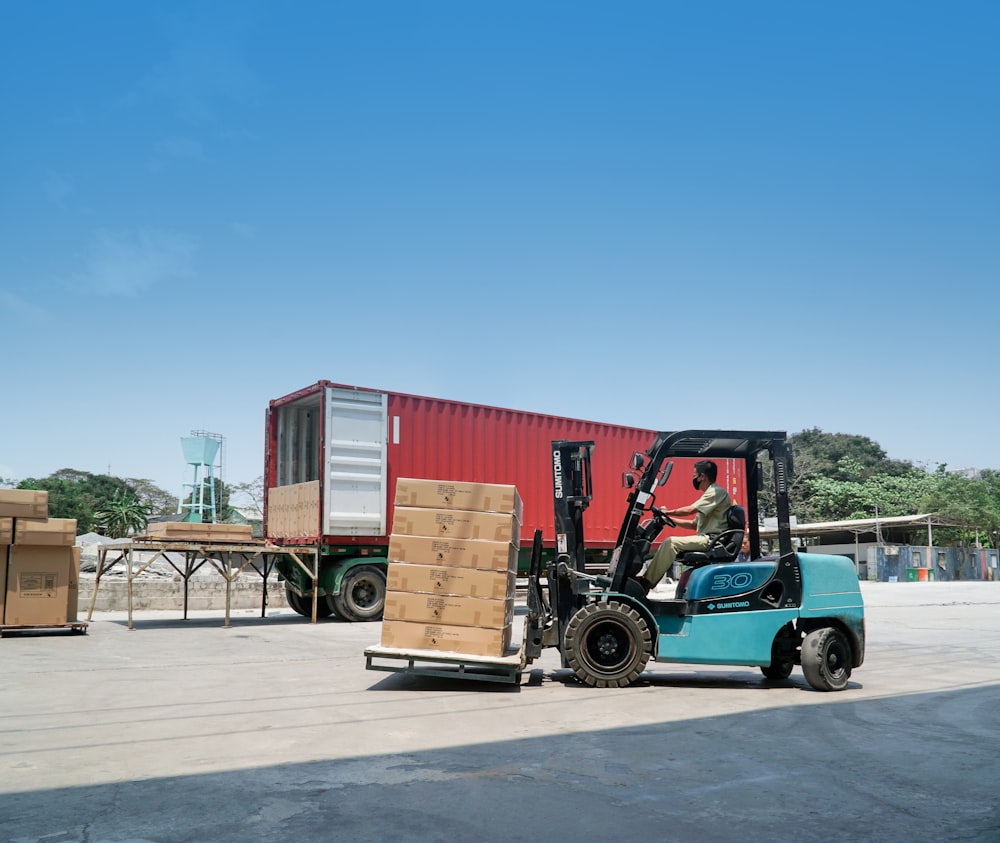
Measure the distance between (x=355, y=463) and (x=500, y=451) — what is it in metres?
3.06

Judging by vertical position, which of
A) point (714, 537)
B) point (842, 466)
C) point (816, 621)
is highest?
point (842, 466)

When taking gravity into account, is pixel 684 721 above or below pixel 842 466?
below

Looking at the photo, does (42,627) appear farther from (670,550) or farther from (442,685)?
(670,550)

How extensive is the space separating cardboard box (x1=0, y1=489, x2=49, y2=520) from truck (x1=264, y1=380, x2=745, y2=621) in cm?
414

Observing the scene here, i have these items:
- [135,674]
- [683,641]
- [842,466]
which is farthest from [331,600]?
[842,466]

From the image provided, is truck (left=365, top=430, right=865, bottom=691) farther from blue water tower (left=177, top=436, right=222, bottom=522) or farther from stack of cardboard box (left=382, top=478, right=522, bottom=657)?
blue water tower (left=177, top=436, right=222, bottom=522)

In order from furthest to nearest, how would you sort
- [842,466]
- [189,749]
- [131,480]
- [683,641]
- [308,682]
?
[131,480], [842,466], [308,682], [683,641], [189,749]

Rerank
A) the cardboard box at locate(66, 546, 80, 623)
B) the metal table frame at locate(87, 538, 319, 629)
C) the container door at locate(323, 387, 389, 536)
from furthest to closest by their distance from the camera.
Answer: the container door at locate(323, 387, 389, 536)
the metal table frame at locate(87, 538, 319, 629)
the cardboard box at locate(66, 546, 80, 623)

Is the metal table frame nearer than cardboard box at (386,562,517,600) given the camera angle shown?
No

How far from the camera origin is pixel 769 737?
224 inches

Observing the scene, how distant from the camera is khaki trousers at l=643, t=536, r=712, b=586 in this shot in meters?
7.75

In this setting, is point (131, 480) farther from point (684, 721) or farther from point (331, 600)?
point (684, 721)

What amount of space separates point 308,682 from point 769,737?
436 centimetres

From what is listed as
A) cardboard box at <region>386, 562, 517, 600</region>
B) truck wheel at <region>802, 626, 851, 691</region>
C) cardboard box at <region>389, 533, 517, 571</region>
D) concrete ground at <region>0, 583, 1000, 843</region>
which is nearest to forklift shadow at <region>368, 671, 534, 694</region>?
concrete ground at <region>0, 583, 1000, 843</region>
